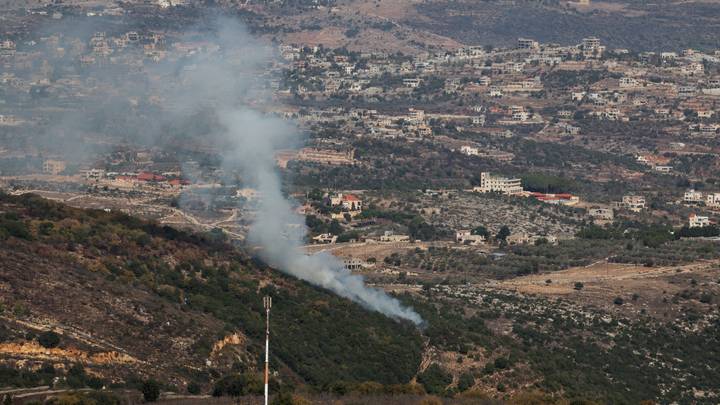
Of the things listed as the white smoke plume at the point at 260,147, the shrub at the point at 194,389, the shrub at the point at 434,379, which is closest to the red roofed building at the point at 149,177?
the white smoke plume at the point at 260,147

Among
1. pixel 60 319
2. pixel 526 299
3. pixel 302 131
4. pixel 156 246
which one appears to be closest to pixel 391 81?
pixel 302 131

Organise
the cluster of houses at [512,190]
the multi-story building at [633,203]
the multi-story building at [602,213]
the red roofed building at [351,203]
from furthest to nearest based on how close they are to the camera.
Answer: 1. the cluster of houses at [512,190]
2. the multi-story building at [633,203]
3. the multi-story building at [602,213]
4. the red roofed building at [351,203]

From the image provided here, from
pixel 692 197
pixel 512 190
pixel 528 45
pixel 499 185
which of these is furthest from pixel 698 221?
pixel 528 45

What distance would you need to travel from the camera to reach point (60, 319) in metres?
54.7

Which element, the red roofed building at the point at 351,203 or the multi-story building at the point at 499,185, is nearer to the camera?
the red roofed building at the point at 351,203

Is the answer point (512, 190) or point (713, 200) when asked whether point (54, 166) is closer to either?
point (512, 190)

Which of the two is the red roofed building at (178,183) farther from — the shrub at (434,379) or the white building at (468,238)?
the shrub at (434,379)

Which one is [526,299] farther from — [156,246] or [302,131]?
[302,131]

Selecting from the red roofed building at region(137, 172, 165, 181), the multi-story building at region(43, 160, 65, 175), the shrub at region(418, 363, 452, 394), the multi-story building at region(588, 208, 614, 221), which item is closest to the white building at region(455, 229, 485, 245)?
the multi-story building at region(588, 208, 614, 221)

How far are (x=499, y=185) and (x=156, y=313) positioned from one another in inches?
2424

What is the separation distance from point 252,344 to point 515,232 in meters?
45.1

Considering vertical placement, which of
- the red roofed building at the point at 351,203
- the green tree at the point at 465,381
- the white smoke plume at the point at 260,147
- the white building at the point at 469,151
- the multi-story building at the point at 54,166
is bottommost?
the white building at the point at 469,151

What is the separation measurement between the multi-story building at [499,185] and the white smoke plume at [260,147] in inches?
449

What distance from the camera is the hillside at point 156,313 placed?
53.0 m
